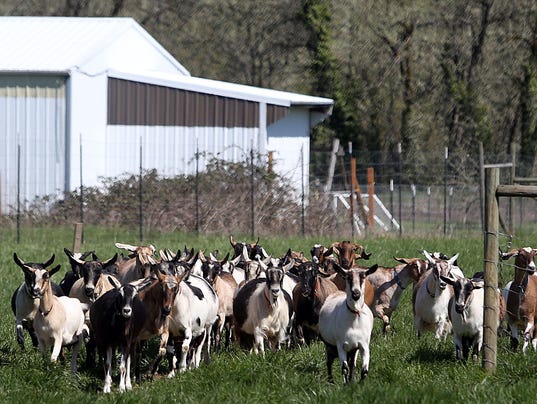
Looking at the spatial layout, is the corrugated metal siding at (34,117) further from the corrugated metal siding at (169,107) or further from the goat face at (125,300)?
the goat face at (125,300)

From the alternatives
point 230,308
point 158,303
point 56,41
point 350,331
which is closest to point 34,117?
point 56,41

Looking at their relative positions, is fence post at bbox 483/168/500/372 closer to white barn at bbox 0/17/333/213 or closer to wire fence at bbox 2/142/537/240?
wire fence at bbox 2/142/537/240

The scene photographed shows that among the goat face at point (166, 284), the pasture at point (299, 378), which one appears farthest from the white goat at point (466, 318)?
the goat face at point (166, 284)

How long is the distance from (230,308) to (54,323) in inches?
115

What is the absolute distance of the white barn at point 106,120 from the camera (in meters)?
31.8

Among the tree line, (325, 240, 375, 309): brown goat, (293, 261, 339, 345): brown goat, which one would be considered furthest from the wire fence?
(293, 261, 339, 345): brown goat

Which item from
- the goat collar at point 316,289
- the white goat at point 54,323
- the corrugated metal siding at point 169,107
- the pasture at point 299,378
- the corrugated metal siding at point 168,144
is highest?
the corrugated metal siding at point 169,107

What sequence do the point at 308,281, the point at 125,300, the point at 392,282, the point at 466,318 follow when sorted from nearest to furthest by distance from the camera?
the point at 125,300 < the point at 466,318 < the point at 308,281 < the point at 392,282

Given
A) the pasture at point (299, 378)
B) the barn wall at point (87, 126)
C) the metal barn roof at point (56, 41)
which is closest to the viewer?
the pasture at point (299, 378)

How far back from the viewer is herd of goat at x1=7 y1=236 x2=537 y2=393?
1221 cm

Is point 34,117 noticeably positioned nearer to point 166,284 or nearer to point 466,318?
point 166,284

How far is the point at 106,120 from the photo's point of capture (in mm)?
32562

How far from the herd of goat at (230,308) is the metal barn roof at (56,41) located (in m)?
17.6

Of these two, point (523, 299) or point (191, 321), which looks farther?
point (523, 299)
